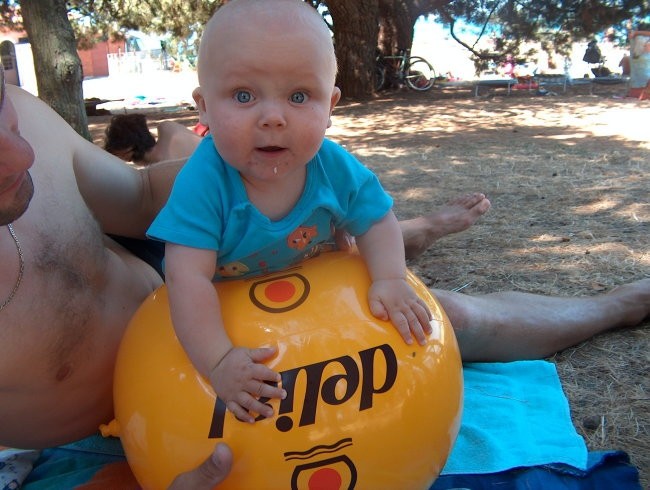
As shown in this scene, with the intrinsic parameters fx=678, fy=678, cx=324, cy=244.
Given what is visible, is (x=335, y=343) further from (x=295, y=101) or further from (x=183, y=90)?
(x=183, y=90)

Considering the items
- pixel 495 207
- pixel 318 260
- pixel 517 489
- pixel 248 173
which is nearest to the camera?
Answer: pixel 248 173

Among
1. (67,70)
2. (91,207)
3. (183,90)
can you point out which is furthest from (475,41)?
(91,207)

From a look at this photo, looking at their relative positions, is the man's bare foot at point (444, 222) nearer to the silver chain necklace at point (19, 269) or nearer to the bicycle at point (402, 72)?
the silver chain necklace at point (19, 269)

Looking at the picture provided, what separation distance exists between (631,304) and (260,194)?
6.42 feet

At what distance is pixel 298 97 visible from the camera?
5.31ft

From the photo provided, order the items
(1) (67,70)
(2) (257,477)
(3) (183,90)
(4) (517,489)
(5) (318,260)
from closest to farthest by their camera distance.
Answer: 1. (2) (257,477)
2. (5) (318,260)
3. (4) (517,489)
4. (1) (67,70)
5. (3) (183,90)

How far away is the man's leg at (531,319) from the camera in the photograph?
105 inches

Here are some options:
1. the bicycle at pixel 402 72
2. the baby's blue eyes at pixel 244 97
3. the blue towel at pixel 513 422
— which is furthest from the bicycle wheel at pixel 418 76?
the baby's blue eyes at pixel 244 97

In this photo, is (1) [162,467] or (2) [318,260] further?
(2) [318,260]

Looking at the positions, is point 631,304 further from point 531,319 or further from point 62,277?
point 62,277

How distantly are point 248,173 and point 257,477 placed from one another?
734 millimetres

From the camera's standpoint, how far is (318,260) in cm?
191

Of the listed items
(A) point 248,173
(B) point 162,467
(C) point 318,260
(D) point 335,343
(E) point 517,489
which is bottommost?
(E) point 517,489

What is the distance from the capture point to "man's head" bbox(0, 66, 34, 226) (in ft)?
5.07
